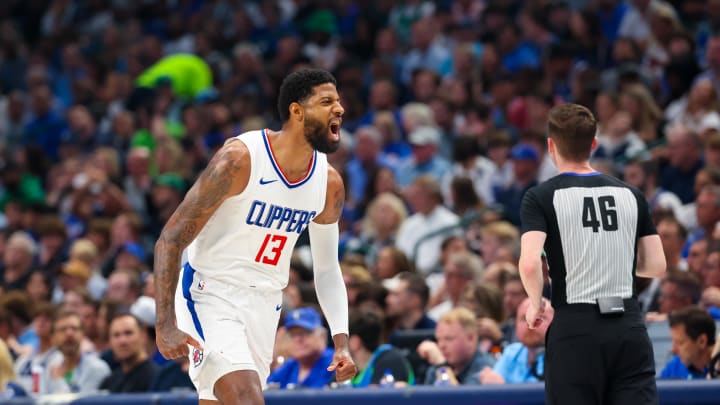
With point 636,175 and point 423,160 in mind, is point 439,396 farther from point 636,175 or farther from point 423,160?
point 423,160

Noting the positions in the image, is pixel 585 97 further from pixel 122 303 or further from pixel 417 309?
pixel 122 303

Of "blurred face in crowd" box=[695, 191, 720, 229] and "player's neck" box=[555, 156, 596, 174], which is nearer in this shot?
"player's neck" box=[555, 156, 596, 174]

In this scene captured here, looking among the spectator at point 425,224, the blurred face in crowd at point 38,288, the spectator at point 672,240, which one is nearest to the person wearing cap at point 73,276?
the blurred face in crowd at point 38,288

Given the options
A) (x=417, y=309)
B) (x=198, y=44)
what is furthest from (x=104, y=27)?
(x=417, y=309)

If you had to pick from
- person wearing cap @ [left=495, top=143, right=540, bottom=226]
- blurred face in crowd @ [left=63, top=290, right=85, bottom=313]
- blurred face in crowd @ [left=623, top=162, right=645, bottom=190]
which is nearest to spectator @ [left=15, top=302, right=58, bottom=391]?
blurred face in crowd @ [left=63, top=290, right=85, bottom=313]

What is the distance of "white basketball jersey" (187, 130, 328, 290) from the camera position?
6000 millimetres

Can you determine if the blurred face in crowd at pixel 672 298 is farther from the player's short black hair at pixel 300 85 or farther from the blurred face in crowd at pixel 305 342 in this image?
the player's short black hair at pixel 300 85

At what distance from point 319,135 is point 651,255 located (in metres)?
1.65

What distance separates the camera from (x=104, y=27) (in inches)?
792

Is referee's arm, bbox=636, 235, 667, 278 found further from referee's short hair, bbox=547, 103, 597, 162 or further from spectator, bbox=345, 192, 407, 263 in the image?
spectator, bbox=345, 192, 407, 263

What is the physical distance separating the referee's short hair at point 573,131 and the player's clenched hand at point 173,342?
1863mm

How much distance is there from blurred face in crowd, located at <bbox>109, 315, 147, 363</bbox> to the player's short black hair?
4.10 meters

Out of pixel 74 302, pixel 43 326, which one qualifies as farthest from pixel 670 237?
pixel 43 326

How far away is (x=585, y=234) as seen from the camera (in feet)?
17.9
